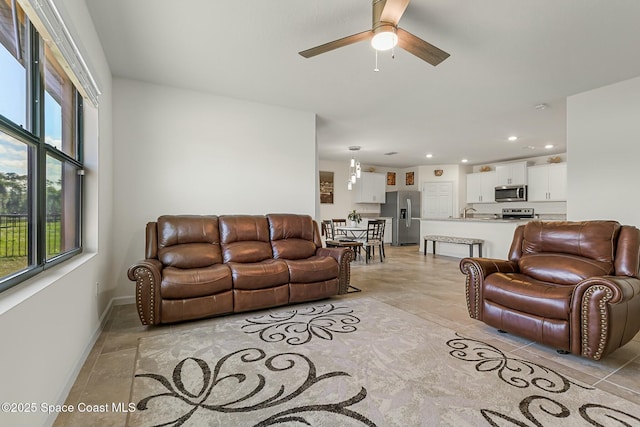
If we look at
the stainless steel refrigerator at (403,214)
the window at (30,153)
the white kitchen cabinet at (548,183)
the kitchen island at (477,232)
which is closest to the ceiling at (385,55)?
the window at (30,153)

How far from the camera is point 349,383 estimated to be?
1896 millimetres

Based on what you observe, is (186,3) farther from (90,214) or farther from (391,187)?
(391,187)

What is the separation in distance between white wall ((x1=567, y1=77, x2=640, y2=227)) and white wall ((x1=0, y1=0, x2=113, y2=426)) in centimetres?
515

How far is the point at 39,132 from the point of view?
1701 millimetres

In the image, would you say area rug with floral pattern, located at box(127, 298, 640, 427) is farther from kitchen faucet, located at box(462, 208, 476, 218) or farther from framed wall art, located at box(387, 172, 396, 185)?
framed wall art, located at box(387, 172, 396, 185)

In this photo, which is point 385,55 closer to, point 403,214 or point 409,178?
point 403,214

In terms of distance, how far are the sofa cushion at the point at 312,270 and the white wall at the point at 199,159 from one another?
1.22 m

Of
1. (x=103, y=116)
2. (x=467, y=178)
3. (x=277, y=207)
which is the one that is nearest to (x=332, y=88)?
(x=277, y=207)

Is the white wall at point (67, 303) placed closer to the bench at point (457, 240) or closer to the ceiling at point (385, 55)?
the ceiling at point (385, 55)

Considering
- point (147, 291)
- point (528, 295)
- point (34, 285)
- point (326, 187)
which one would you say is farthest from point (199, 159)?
point (326, 187)

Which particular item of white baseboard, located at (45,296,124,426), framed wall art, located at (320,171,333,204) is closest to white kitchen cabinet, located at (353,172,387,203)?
framed wall art, located at (320,171,333,204)

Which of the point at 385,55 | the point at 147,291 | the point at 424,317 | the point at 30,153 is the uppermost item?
the point at 385,55

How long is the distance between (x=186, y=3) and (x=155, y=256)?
239cm

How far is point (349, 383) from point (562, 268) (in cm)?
215
